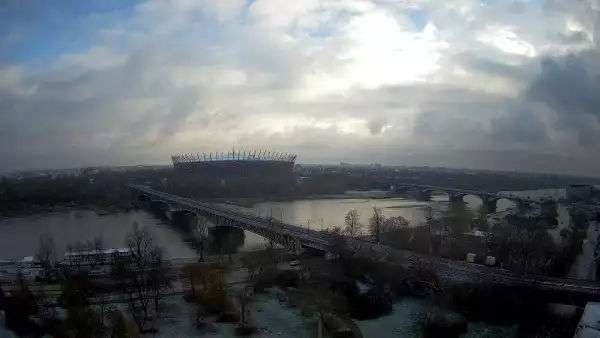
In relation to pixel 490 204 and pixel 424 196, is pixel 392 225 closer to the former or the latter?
pixel 490 204

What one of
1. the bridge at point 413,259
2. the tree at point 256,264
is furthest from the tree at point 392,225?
the tree at point 256,264

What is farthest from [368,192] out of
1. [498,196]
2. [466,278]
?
[466,278]

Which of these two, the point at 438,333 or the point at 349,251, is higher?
the point at 349,251

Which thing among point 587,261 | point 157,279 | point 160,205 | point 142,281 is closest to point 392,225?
point 587,261

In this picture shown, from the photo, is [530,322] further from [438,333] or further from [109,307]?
[109,307]

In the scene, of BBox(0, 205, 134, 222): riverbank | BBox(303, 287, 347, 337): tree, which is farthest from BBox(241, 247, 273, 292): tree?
BBox(0, 205, 134, 222): riverbank

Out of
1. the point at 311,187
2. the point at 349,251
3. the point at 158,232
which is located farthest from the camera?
the point at 311,187
